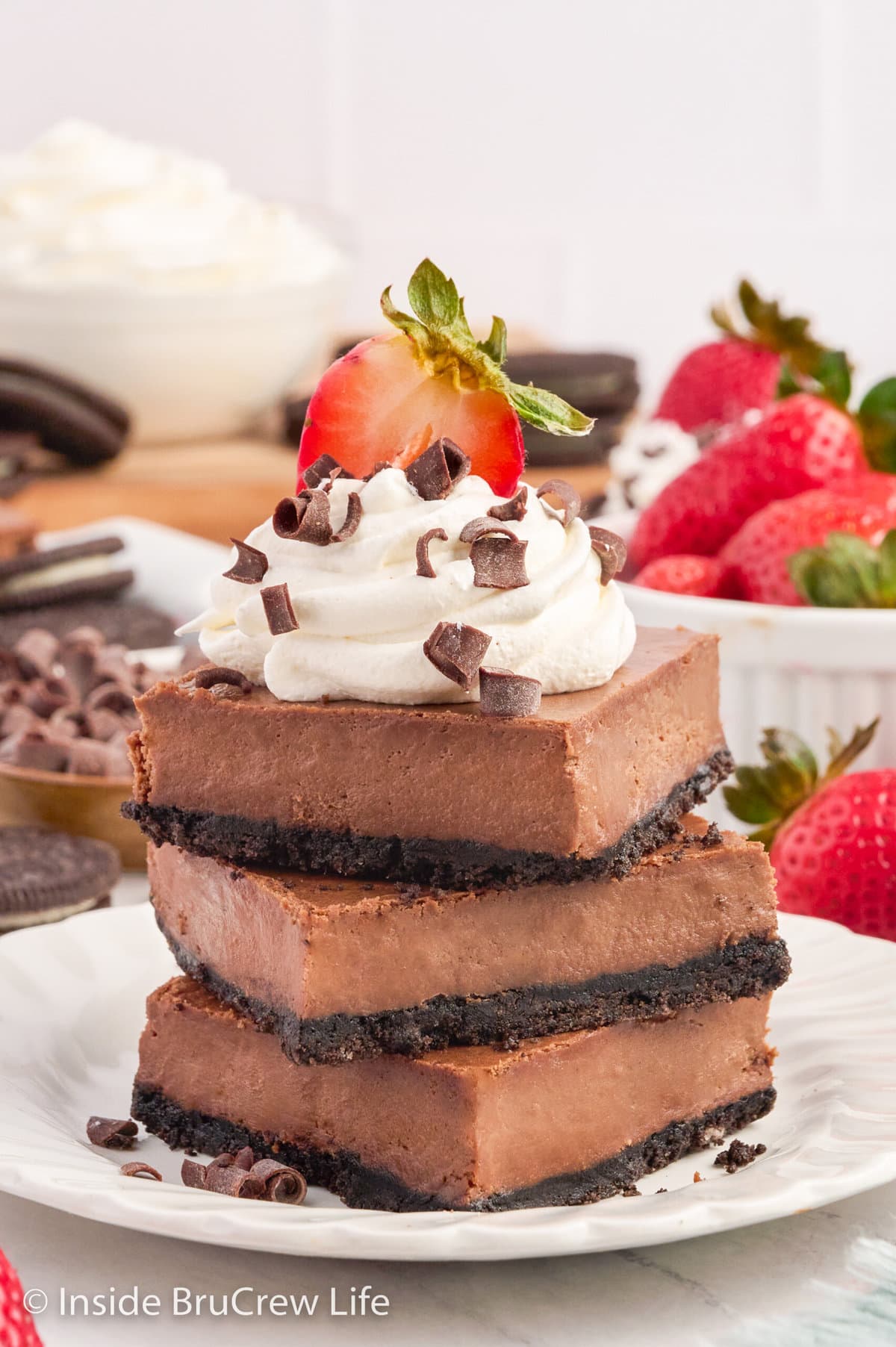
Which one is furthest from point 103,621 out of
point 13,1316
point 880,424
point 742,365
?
point 13,1316

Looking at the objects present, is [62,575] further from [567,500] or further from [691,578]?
[567,500]

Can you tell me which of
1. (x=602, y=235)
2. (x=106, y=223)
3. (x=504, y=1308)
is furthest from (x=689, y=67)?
(x=504, y=1308)

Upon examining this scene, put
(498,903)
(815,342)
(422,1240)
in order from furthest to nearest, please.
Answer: (815,342)
(498,903)
(422,1240)

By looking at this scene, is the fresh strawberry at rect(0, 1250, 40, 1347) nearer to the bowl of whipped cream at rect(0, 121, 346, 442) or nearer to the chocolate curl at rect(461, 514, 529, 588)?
the chocolate curl at rect(461, 514, 529, 588)

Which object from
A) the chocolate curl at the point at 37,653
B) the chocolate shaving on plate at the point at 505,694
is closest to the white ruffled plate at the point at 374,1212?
the chocolate shaving on plate at the point at 505,694

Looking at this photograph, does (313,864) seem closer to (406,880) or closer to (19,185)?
(406,880)

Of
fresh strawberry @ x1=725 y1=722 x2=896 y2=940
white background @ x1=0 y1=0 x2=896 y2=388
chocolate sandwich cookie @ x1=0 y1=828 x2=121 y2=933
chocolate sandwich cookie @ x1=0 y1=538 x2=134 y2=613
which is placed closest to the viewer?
fresh strawberry @ x1=725 y1=722 x2=896 y2=940

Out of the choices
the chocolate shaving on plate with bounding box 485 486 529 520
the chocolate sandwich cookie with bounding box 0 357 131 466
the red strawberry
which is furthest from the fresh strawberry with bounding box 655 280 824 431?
the chocolate shaving on plate with bounding box 485 486 529 520
